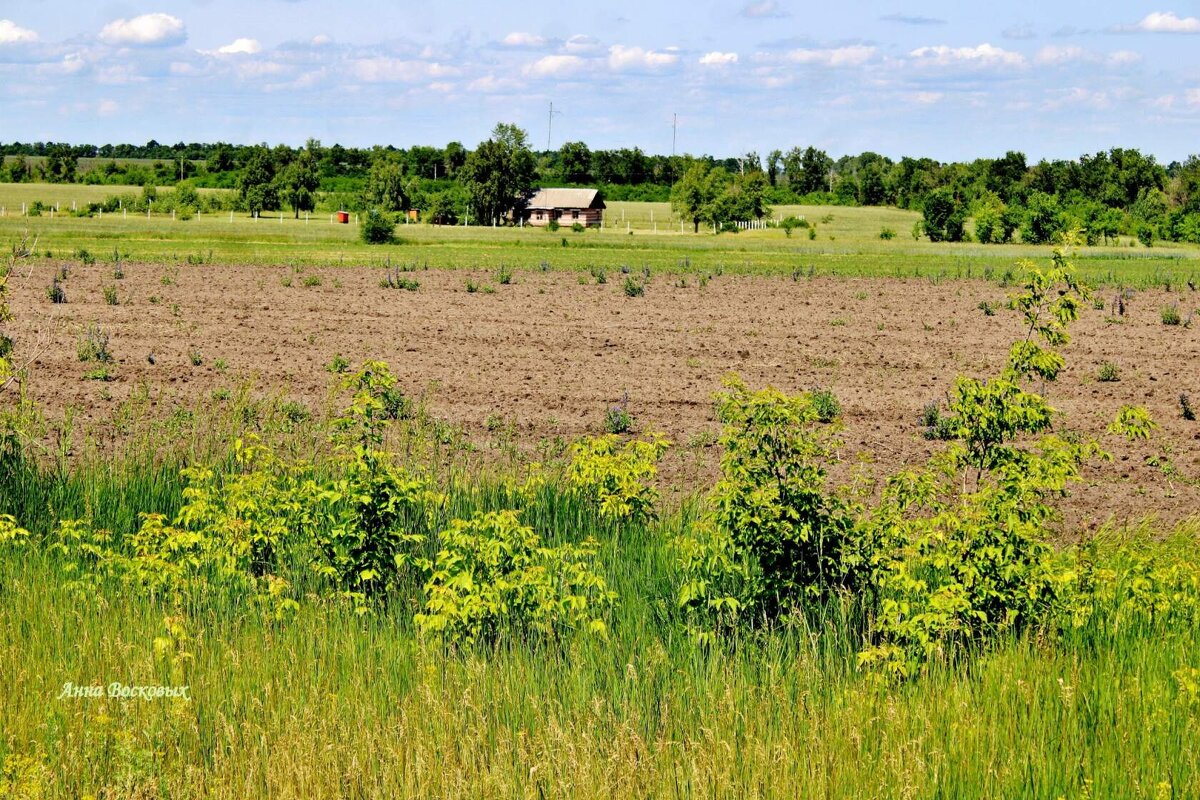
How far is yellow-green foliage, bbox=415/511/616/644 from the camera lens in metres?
7.59

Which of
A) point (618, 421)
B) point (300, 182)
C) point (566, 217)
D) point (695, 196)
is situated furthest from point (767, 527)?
point (566, 217)

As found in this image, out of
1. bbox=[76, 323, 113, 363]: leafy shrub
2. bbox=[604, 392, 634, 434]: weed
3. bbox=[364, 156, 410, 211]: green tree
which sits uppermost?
bbox=[364, 156, 410, 211]: green tree

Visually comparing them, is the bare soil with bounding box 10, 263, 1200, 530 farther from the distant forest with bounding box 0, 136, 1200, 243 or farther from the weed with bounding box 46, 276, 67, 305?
the distant forest with bounding box 0, 136, 1200, 243

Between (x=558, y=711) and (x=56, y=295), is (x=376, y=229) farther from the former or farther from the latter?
(x=558, y=711)

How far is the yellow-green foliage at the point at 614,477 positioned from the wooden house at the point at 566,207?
115632mm

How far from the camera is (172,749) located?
6348 millimetres

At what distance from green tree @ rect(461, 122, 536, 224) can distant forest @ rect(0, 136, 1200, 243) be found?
1.34 metres

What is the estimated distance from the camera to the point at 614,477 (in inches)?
411

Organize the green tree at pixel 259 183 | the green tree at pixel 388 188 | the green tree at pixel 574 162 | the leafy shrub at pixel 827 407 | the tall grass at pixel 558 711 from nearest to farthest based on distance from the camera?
the tall grass at pixel 558 711 → the leafy shrub at pixel 827 407 → the green tree at pixel 259 183 → the green tree at pixel 388 188 → the green tree at pixel 574 162

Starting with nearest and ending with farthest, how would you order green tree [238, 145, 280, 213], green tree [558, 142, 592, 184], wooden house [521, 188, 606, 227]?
green tree [238, 145, 280, 213], wooden house [521, 188, 606, 227], green tree [558, 142, 592, 184]

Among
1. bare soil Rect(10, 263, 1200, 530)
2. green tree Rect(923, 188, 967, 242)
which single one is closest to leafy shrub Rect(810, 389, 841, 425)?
bare soil Rect(10, 263, 1200, 530)

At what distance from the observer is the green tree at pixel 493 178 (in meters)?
114

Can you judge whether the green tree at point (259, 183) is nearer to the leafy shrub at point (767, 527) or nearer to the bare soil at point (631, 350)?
the bare soil at point (631, 350)

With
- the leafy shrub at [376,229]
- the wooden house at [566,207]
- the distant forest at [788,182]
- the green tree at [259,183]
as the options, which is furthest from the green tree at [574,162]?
the leafy shrub at [376,229]
